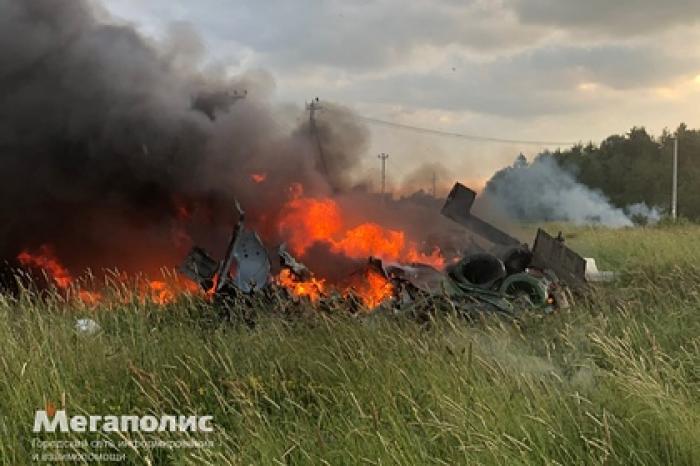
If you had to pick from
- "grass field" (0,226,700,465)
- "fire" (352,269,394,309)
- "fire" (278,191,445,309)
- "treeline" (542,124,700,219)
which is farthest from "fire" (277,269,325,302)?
"treeline" (542,124,700,219)

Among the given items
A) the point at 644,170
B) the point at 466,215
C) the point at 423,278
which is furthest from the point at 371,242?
the point at 644,170

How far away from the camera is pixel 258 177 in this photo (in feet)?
35.3

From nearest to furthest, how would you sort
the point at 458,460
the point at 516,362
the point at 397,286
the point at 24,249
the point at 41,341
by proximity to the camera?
the point at 458,460 < the point at 516,362 < the point at 41,341 < the point at 397,286 < the point at 24,249

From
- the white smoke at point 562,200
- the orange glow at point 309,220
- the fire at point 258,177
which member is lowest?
the white smoke at point 562,200

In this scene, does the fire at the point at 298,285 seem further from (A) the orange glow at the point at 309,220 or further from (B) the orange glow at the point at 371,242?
(A) the orange glow at the point at 309,220

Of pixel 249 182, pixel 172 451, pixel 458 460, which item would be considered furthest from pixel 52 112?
pixel 458 460

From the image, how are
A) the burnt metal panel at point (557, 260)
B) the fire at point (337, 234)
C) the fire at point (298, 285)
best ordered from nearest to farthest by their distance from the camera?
the fire at point (298, 285) → the burnt metal panel at point (557, 260) → the fire at point (337, 234)

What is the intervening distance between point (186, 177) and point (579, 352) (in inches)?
284

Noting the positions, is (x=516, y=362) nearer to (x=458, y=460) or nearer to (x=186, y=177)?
(x=458, y=460)

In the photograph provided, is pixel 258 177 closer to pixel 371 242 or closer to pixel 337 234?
pixel 337 234

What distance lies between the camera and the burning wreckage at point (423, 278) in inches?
305

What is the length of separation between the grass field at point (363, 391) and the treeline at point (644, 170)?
44178mm

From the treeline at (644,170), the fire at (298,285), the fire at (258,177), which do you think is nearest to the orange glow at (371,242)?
the fire at (298,285)

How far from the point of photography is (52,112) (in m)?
10.5
